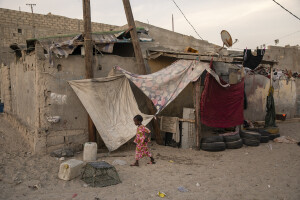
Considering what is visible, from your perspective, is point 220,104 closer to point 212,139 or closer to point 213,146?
point 212,139

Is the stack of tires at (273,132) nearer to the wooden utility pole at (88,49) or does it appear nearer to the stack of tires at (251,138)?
the stack of tires at (251,138)

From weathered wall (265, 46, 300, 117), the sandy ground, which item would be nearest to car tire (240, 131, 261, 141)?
the sandy ground

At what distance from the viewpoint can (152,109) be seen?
6609 mm

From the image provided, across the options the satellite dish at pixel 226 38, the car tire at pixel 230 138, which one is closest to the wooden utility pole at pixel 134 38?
the satellite dish at pixel 226 38

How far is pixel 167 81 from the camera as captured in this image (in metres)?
5.94

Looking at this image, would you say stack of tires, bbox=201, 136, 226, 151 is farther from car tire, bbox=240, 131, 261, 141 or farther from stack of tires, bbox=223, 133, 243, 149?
car tire, bbox=240, 131, 261, 141

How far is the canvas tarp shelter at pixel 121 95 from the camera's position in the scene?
5.71 m

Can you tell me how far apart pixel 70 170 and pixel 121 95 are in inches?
97.0

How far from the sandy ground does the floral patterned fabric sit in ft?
4.72

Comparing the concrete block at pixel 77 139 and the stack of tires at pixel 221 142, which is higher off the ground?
the concrete block at pixel 77 139

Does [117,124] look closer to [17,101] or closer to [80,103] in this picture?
[80,103]

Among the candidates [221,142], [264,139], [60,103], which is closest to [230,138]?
[221,142]

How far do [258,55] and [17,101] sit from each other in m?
8.36

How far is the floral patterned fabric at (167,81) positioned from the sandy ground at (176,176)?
144 centimetres
